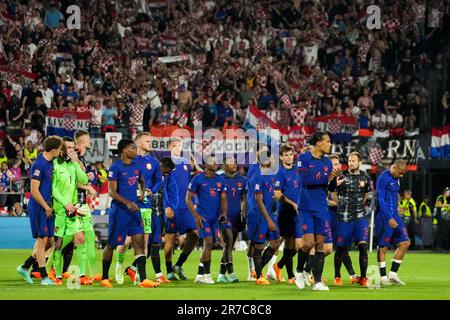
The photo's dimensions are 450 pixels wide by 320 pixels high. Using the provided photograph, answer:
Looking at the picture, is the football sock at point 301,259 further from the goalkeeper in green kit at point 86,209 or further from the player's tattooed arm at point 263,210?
the goalkeeper in green kit at point 86,209

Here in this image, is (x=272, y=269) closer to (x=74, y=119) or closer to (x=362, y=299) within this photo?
(x=362, y=299)

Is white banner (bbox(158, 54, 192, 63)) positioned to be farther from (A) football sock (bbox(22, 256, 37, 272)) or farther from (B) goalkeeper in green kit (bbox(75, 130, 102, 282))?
(A) football sock (bbox(22, 256, 37, 272))

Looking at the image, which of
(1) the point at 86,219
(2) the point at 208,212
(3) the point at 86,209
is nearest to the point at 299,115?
(2) the point at 208,212

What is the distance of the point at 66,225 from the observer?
18.6 m

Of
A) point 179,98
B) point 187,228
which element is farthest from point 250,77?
point 187,228

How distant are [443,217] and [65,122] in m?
11.5

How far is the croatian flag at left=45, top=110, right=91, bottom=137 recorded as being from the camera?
109ft

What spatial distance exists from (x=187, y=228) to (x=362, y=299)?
5366 mm

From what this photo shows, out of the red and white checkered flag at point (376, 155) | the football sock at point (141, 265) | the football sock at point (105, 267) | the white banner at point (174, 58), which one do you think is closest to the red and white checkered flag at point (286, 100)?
the red and white checkered flag at point (376, 155)

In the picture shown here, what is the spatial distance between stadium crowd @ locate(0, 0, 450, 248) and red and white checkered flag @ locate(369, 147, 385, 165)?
Result: 5.64 ft

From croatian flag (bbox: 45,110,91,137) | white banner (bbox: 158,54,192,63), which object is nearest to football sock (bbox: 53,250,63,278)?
croatian flag (bbox: 45,110,91,137)

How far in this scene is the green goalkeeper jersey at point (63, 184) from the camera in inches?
733

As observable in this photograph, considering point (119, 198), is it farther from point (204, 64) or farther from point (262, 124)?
point (204, 64)

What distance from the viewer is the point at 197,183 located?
791 inches
